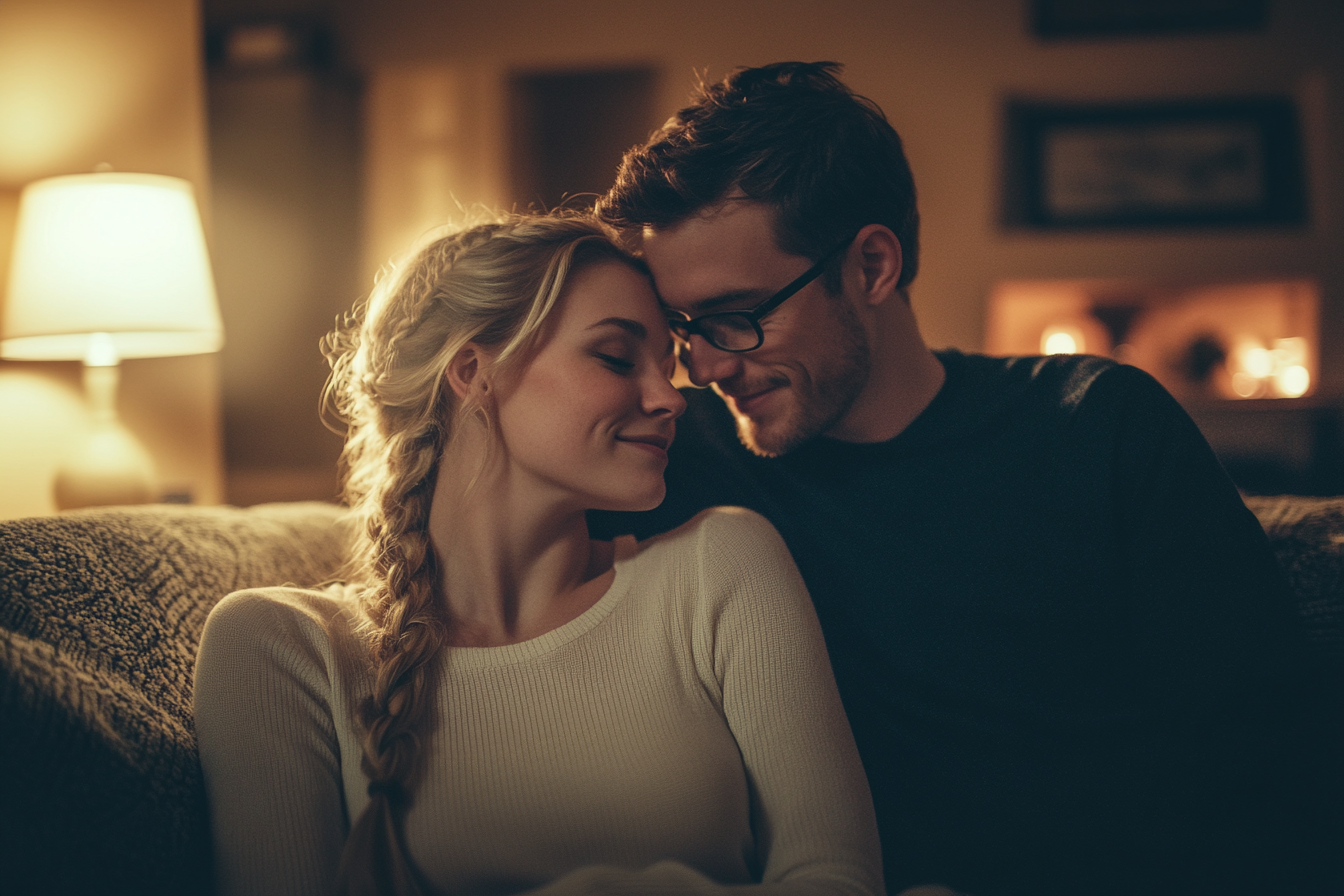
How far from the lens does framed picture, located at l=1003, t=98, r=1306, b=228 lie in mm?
3443

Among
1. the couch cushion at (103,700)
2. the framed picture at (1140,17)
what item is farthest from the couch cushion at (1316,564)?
the framed picture at (1140,17)

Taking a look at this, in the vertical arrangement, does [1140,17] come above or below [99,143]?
above

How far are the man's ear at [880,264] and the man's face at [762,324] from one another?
87 mm

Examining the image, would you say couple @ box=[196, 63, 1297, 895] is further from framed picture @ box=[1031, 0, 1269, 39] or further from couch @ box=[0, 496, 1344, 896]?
framed picture @ box=[1031, 0, 1269, 39]

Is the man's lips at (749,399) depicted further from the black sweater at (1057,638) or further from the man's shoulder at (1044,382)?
the man's shoulder at (1044,382)

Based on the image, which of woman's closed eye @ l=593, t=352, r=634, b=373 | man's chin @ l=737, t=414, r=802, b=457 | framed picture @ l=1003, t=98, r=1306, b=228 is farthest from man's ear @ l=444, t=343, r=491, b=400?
framed picture @ l=1003, t=98, r=1306, b=228

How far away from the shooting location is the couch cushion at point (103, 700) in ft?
2.50

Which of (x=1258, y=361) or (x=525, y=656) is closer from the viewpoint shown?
(x=525, y=656)

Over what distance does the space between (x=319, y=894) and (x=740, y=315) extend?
2.75ft

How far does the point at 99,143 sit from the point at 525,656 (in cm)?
212

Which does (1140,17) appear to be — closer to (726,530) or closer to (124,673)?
(726,530)

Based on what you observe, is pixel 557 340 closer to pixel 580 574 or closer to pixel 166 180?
pixel 580 574

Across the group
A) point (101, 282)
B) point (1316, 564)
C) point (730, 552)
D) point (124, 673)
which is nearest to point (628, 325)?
point (730, 552)

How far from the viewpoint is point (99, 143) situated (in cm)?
234
